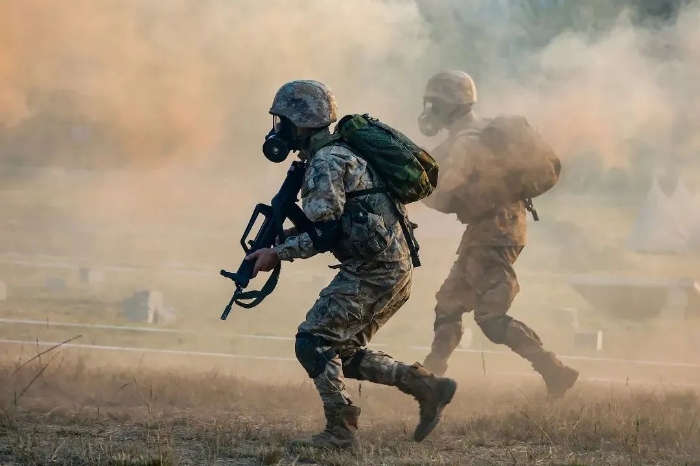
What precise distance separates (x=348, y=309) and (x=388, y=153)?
0.70m

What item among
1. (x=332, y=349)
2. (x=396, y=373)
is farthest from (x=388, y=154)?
(x=396, y=373)

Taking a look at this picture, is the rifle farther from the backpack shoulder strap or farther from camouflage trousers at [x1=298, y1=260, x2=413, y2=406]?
camouflage trousers at [x1=298, y1=260, x2=413, y2=406]

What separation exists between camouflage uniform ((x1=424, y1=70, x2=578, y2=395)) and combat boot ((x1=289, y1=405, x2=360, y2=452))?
241 centimetres

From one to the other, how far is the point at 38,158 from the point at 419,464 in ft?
34.8

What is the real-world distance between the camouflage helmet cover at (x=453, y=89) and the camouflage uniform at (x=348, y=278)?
2715 mm

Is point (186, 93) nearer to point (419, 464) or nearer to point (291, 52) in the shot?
point (291, 52)

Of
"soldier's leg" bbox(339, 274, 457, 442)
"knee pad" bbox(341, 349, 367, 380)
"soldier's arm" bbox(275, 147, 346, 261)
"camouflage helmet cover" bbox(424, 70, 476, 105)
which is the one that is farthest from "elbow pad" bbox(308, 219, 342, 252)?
"camouflage helmet cover" bbox(424, 70, 476, 105)

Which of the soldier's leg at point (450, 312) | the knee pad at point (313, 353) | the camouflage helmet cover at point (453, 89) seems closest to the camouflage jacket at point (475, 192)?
the soldier's leg at point (450, 312)

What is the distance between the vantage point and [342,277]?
4.92 m

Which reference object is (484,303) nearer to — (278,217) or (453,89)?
(453,89)

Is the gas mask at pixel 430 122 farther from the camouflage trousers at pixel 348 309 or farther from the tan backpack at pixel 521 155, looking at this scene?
the camouflage trousers at pixel 348 309

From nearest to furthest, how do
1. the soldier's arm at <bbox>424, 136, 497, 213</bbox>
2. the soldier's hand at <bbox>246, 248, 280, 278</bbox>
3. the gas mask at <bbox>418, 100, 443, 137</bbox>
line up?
the soldier's hand at <bbox>246, 248, 280, 278</bbox>
the soldier's arm at <bbox>424, 136, 497, 213</bbox>
the gas mask at <bbox>418, 100, 443, 137</bbox>

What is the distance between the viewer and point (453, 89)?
757 cm

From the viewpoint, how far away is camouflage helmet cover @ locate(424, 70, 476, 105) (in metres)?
7.57
